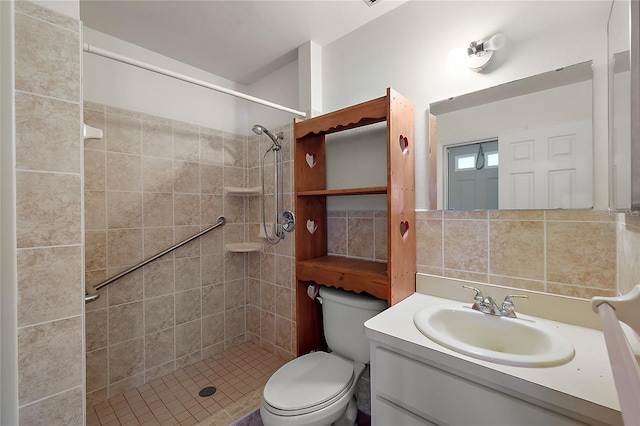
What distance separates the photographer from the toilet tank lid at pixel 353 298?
51.7 inches

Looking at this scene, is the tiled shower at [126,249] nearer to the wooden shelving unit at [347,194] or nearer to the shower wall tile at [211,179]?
the shower wall tile at [211,179]

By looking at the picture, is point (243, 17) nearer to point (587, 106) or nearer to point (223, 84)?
point (223, 84)

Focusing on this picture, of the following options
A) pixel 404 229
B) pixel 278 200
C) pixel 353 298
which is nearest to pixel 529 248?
pixel 404 229

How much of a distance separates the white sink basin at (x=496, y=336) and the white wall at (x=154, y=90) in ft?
6.79

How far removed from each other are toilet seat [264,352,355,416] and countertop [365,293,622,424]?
1.38 feet

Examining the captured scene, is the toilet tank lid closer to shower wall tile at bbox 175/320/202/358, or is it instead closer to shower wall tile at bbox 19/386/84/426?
shower wall tile at bbox 19/386/84/426

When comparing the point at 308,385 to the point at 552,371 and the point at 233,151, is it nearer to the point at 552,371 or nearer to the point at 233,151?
the point at 552,371

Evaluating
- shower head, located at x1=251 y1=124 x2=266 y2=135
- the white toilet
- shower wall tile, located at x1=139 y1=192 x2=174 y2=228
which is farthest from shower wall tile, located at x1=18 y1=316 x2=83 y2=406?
shower head, located at x1=251 y1=124 x2=266 y2=135

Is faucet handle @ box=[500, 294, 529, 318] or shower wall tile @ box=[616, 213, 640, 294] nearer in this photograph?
shower wall tile @ box=[616, 213, 640, 294]

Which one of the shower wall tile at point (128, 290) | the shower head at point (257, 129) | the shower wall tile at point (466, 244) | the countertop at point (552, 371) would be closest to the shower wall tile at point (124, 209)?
the shower wall tile at point (128, 290)

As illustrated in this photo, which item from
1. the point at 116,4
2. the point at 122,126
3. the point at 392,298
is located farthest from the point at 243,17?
the point at 392,298

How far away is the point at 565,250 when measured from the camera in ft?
3.32

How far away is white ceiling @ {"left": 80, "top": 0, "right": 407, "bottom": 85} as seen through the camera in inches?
57.4

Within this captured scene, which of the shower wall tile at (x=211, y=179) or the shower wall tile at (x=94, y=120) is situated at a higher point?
the shower wall tile at (x=94, y=120)
